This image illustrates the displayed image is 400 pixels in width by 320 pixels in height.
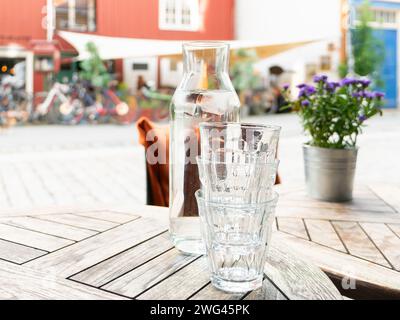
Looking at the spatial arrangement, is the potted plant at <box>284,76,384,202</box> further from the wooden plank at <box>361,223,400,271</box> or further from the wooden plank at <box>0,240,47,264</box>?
the wooden plank at <box>0,240,47,264</box>

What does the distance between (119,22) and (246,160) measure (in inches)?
181

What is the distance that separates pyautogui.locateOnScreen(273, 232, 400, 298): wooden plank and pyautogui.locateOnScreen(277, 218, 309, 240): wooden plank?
0.05 meters

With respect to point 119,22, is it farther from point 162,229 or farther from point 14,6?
point 162,229

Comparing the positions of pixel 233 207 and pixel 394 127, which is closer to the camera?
pixel 233 207

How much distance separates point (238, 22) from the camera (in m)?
6.67

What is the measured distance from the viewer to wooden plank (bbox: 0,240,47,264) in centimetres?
73

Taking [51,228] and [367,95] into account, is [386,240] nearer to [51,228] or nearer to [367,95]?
[367,95]

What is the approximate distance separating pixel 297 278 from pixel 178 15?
423 centimetres

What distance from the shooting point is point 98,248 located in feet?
2.53

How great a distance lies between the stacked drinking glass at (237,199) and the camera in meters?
0.60

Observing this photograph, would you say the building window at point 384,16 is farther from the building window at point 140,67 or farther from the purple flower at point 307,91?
the purple flower at point 307,91
